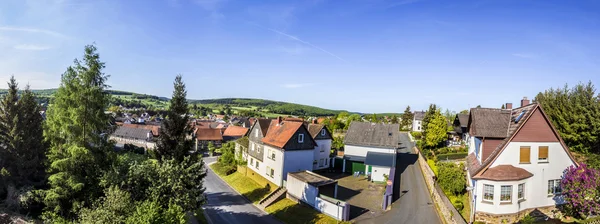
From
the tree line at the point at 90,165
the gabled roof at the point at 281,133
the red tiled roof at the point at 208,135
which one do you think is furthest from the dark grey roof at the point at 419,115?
the tree line at the point at 90,165

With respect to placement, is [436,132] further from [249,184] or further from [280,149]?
[249,184]

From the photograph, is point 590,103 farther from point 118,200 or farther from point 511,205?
point 118,200

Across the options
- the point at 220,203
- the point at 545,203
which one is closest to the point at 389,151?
the point at 545,203

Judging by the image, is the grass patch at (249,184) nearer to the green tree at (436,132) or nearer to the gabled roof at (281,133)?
the gabled roof at (281,133)

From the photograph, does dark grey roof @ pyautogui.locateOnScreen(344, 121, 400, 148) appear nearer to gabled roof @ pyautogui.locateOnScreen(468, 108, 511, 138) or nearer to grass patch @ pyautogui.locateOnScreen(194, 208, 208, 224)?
gabled roof @ pyautogui.locateOnScreen(468, 108, 511, 138)

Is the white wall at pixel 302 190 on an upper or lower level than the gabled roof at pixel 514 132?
lower

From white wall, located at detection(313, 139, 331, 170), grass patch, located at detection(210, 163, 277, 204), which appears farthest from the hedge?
grass patch, located at detection(210, 163, 277, 204)

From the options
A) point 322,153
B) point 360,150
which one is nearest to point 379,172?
point 360,150
